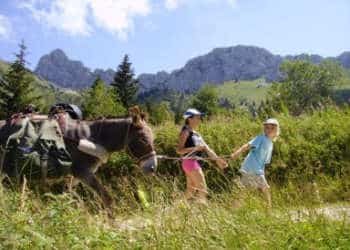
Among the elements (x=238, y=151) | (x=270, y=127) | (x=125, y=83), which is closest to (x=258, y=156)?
(x=238, y=151)

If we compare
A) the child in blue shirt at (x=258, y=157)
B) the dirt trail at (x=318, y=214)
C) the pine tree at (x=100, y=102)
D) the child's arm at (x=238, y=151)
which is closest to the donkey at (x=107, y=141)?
the child's arm at (x=238, y=151)

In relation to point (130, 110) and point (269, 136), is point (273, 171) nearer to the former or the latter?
point (269, 136)

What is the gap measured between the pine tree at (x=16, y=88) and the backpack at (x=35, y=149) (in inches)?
1501

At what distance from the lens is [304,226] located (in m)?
4.24

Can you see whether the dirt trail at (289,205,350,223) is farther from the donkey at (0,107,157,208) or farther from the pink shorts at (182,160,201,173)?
the pink shorts at (182,160,201,173)

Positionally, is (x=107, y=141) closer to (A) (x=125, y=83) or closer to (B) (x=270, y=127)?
(B) (x=270, y=127)

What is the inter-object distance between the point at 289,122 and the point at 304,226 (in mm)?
8172

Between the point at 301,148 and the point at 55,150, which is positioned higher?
the point at 55,150

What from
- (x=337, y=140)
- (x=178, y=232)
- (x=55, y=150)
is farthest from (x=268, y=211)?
(x=337, y=140)

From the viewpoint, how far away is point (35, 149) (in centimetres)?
670

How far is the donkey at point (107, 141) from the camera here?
7.30m

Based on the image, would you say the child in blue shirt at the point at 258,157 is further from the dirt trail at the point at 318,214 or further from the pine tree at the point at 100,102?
the pine tree at the point at 100,102

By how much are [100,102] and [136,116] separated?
48.6 metres

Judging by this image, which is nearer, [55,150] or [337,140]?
[55,150]
